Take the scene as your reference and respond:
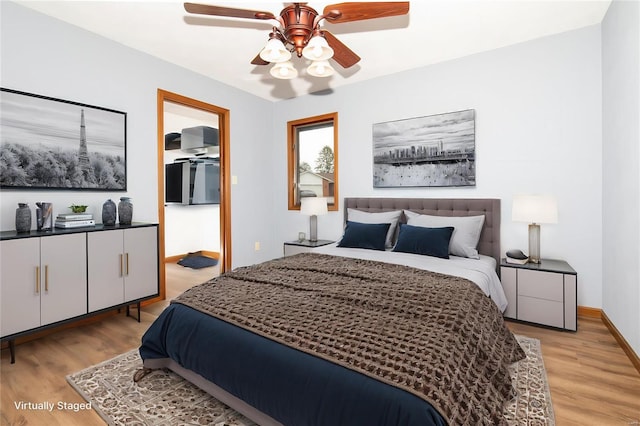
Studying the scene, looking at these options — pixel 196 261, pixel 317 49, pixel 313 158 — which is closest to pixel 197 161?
pixel 196 261

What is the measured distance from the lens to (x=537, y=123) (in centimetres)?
317

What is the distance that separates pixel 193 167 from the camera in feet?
18.4

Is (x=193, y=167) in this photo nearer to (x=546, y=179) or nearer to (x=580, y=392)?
(x=546, y=179)

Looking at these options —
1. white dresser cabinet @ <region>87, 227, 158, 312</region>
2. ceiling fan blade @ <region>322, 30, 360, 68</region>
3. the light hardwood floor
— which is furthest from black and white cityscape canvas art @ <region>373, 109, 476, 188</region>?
white dresser cabinet @ <region>87, 227, 158, 312</region>

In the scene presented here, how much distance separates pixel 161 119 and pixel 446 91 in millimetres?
3222

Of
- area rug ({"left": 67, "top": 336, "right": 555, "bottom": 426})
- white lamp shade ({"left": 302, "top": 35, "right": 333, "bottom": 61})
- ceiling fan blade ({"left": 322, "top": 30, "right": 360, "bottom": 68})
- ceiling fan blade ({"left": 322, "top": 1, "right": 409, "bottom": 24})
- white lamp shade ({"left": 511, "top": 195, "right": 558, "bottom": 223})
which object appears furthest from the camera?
white lamp shade ({"left": 511, "top": 195, "right": 558, "bottom": 223})

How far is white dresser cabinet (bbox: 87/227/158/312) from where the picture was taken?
2.70 m

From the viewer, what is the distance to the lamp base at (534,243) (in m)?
2.99

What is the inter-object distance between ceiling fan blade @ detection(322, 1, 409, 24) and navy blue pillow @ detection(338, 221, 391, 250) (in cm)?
204

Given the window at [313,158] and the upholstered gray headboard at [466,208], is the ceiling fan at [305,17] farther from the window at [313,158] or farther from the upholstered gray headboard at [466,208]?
the window at [313,158]

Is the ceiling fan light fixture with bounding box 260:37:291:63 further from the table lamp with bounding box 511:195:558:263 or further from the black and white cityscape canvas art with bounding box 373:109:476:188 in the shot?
the table lamp with bounding box 511:195:558:263

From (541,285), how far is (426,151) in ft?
5.84

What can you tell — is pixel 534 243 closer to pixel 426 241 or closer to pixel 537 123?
pixel 426 241

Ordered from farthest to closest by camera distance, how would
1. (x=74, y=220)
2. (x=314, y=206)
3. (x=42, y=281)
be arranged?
(x=314, y=206) < (x=74, y=220) < (x=42, y=281)
